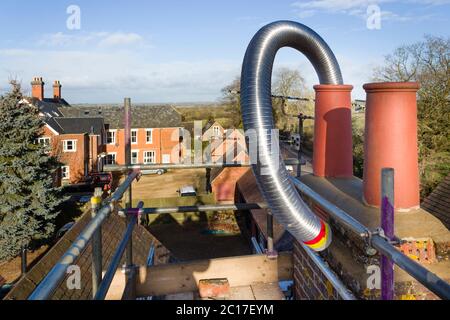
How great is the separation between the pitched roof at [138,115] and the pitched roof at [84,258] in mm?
→ 27794

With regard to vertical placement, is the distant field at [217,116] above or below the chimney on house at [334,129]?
above

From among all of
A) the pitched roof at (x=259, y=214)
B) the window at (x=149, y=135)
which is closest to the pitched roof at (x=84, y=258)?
the pitched roof at (x=259, y=214)

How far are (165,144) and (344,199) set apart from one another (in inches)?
1487

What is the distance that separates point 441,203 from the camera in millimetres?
10070

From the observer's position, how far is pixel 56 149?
32.4 metres

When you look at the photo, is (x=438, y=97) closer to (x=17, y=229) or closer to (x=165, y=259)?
(x=165, y=259)

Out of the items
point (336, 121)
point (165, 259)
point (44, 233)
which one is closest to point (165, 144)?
point (44, 233)

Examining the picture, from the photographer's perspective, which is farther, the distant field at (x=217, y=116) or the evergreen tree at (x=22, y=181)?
the distant field at (x=217, y=116)

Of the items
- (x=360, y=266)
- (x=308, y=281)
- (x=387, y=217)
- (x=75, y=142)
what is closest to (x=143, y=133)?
(x=75, y=142)

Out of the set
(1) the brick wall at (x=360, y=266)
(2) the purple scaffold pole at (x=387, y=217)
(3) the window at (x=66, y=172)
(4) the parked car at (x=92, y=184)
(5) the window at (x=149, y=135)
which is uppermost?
(5) the window at (x=149, y=135)

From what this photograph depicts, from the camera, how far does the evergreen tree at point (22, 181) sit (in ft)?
64.2

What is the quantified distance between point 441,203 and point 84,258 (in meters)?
8.76

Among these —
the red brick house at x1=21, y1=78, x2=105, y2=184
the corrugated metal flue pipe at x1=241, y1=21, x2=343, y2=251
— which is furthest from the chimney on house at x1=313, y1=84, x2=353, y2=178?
the red brick house at x1=21, y1=78, x2=105, y2=184

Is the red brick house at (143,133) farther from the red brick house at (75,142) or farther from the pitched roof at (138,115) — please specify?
the red brick house at (75,142)
